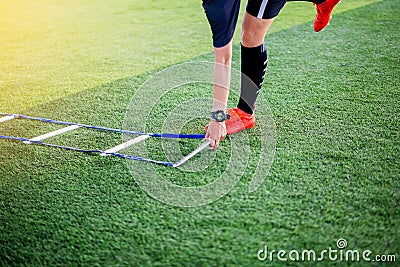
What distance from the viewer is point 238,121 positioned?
173cm

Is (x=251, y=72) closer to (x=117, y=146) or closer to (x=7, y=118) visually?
(x=117, y=146)

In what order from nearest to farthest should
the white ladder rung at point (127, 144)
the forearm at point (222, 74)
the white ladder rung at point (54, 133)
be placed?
the forearm at point (222, 74) < the white ladder rung at point (127, 144) < the white ladder rung at point (54, 133)

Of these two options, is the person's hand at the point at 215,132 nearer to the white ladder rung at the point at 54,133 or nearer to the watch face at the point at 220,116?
the watch face at the point at 220,116

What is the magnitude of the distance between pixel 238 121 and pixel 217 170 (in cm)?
33

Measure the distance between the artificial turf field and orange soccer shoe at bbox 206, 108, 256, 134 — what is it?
6 cm

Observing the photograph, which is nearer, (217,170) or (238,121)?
(217,170)

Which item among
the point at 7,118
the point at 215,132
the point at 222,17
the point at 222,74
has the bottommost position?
the point at 7,118

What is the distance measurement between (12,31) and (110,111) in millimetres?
2373

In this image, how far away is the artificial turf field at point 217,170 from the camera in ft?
3.74

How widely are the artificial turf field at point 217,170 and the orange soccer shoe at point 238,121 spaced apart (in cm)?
6

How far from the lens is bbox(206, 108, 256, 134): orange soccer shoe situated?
171 cm

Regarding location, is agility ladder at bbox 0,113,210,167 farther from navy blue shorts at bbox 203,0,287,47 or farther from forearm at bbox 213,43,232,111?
navy blue shorts at bbox 203,0,287,47

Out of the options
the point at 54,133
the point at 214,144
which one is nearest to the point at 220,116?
the point at 214,144

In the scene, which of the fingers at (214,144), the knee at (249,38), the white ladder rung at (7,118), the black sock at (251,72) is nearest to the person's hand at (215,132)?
the fingers at (214,144)
